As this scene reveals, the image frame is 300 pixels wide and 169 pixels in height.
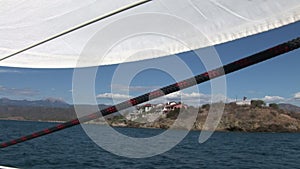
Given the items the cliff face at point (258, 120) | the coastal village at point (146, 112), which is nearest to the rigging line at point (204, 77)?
the coastal village at point (146, 112)

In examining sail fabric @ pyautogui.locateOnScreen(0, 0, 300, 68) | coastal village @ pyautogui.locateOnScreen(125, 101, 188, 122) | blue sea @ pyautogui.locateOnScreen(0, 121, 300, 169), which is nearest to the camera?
sail fabric @ pyautogui.locateOnScreen(0, 0, 300, 68)

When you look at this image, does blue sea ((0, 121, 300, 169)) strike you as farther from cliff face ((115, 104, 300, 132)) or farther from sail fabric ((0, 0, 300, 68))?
cliff face ((115, 104, 300, 132))

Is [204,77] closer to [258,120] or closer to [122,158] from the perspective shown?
[122,158]

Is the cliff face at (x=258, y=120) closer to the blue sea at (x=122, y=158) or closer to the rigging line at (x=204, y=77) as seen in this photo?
the blue sea at (x=122, y=158)

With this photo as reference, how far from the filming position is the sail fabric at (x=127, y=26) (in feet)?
5.01

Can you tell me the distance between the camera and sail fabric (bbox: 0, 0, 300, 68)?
1527 mm

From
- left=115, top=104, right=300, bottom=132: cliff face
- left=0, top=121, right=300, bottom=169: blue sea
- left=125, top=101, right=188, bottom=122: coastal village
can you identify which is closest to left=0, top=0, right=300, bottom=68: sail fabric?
left=125, top=101, right=188, bottom=122: coastal village

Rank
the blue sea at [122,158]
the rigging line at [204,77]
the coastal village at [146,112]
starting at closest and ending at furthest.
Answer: the rigging line at [204,77], the coastal village at [146,112], the blue sea at [122,158]

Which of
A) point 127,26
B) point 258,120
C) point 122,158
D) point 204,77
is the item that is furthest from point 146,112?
point 258,120

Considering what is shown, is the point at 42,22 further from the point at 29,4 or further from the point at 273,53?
the point at 273,53

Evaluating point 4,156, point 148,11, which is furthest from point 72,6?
point 4,156

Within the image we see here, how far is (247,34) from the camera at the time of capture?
161cm

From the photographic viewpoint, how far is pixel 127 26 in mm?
1850

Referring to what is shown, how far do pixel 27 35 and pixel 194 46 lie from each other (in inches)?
34.4
